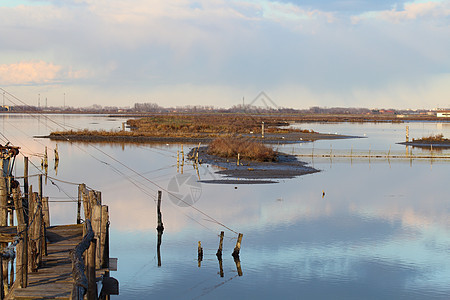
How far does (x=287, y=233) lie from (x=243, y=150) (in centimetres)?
2787

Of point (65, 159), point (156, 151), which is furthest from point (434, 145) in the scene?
point (65, 159)

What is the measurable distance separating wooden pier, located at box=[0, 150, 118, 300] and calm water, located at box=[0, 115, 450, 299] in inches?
131

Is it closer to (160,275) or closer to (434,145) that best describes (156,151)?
(434,145)

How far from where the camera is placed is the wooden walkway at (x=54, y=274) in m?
12.4

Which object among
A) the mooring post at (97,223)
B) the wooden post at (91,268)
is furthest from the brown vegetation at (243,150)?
the wooden post at (91,268)

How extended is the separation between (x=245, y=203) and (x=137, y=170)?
18757mm

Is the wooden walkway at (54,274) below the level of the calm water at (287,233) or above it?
above

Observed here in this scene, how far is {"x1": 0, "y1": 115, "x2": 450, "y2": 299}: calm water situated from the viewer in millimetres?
19766

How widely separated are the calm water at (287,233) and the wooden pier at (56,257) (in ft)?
10.9

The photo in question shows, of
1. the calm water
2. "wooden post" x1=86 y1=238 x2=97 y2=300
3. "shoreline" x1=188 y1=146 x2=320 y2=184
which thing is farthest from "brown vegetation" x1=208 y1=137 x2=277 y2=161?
"wooden post" x1=86 y1=238 x2=97 y2=300

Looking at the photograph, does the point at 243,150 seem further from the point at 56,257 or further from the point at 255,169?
the point at 56,257

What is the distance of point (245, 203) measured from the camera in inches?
1355

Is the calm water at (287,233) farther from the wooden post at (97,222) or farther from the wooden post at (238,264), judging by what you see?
the wooden post at (97,222)

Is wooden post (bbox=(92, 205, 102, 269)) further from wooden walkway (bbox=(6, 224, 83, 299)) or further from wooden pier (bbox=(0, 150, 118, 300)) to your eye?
wooden walkway (bbox=(6, 224, 83, 299))
